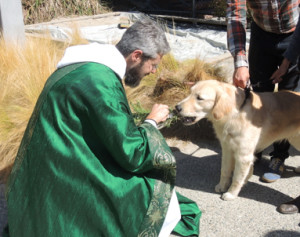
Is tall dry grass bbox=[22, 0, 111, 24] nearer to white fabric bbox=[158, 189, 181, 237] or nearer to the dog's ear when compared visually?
the dog's ear

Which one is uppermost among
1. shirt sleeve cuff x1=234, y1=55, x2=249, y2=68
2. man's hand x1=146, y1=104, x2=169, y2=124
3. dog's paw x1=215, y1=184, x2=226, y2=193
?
shirt sleeve cuff x1=234, y1=55, x2=249, y2=68

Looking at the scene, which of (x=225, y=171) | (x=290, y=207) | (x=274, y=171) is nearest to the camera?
(x=290, y=207)

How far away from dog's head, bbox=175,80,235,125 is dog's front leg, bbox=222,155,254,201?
1.59ft

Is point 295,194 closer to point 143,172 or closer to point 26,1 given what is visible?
point 143,172

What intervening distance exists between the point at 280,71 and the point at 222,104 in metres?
0.64

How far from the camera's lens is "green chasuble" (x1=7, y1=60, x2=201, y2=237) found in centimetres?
207

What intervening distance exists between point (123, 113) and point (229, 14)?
1.79 meters

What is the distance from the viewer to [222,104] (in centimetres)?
307

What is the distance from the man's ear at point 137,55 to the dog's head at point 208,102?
33.7 inches

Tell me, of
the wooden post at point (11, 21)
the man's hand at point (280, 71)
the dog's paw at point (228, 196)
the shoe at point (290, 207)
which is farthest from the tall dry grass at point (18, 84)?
the shoe at point (290, 207)

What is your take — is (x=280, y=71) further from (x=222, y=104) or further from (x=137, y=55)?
(x=137, y=55)

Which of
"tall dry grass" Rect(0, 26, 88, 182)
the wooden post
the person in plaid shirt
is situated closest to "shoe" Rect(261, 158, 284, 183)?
the person in plaid shirt

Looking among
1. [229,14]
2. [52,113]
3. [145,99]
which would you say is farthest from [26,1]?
[52,113]

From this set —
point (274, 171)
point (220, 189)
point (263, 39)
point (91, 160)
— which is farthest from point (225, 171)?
point (91, 160)
